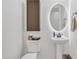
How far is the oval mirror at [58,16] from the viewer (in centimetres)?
380

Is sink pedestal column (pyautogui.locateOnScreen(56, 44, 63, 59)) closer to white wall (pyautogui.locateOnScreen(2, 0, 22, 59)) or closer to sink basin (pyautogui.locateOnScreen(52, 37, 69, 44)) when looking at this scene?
sink basin (pyautogui.locateOnScreen(52, 37, 69, 44))

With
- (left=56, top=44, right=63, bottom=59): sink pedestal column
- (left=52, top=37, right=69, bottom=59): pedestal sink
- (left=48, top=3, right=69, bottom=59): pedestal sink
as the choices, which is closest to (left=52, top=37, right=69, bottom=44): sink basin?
(left=52, top=37, right=69, bottom=59): pedestal sink

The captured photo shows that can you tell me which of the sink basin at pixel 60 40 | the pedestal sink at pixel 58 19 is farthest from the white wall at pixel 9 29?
the pedestal sink at pixel 58 19

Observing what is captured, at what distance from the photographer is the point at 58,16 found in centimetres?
382

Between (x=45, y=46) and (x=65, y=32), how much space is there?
72cm

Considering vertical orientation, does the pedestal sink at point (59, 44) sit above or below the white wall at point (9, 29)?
below

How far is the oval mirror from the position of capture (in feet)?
12.5

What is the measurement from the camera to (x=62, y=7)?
3826mm

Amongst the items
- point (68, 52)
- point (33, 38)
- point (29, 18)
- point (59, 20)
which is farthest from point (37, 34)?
point (68, 52)

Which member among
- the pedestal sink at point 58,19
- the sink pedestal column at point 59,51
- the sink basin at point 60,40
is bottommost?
the sink pedestal column at point 59,51

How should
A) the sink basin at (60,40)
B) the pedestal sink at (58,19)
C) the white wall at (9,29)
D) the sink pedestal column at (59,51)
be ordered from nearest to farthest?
the white wall at (9,29) < the sink basin at (60,40) < the sink pedestal column at (59,51) < the pedestal sink at (58,19)

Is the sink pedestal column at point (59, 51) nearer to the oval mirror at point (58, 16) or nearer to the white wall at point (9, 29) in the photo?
the oval mirror at point (58, 16)

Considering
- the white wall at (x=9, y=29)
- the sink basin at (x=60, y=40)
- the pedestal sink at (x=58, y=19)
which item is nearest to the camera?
the white wall at (x=9, y=29)

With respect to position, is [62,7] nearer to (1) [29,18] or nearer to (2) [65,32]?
(2) [65,32]
